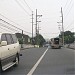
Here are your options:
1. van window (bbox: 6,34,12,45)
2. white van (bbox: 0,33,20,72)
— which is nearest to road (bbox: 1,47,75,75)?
white van (bbox: 0,33,20,72)

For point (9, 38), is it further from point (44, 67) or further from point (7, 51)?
point (44, 67)

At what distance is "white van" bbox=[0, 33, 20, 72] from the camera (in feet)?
41.3

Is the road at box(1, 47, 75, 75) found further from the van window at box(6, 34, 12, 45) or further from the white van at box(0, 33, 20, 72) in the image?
the van window at box(6, 34, 12, 45)

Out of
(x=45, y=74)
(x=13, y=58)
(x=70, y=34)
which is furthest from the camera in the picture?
(x=70, y=34)

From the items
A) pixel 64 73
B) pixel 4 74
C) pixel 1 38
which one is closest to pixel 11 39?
pixel 1 38

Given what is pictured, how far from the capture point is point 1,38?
43.9 ft

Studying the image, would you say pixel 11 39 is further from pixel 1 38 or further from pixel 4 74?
pixel 4 74

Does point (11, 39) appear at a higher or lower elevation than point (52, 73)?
higher

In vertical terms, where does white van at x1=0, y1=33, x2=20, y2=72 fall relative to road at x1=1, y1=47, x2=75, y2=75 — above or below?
above

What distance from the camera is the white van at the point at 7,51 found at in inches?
496

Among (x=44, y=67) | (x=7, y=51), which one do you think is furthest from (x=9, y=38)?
(x=44, y=67)

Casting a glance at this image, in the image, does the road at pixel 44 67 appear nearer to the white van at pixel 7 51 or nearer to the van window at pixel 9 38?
the white van at pixel 7 51

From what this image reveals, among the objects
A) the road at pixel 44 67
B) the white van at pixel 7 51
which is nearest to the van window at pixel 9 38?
the white van at pixel 7 51

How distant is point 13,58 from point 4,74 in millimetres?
2383
